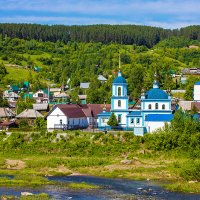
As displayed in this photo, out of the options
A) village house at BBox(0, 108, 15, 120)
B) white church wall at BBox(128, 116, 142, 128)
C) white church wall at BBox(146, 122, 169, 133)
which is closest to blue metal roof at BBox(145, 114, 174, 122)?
white church wall at BBox(146, 122, 169, 133)

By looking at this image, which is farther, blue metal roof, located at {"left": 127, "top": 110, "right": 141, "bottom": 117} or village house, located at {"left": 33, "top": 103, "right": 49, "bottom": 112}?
village house, located at {"left": 33, "top": 103, "right": 49, "bottom": 112}

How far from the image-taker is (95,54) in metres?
127

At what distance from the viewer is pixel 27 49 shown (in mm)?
136500

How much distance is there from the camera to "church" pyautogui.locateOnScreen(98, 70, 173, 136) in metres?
56.3

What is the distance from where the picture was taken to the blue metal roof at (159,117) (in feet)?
184

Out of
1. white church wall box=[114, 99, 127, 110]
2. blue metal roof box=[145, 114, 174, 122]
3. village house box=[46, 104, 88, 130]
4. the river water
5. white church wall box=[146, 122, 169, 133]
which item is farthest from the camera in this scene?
village house box=[46, 104, 88, 130]

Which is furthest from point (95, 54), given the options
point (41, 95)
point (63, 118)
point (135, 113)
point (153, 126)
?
point (153, 126)

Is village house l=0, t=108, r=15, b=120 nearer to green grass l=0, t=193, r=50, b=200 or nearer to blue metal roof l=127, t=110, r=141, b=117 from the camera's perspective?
blue metal roof l=127, t=110, r=141, b=117

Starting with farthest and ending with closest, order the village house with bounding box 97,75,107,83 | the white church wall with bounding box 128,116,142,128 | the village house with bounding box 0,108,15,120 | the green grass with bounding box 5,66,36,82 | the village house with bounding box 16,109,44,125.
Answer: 1. the green grass with bounding box 5,66,36,82
2. the village house with bounding box 97,75,107,83
3. the village house with bounding box 0,108,15,120
4. the village house with bounding box 16,109,44,125
5. the white church wall with bounding box 128,116,142,128

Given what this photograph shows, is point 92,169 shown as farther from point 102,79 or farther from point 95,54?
point 95,54

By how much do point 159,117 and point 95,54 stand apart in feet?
237

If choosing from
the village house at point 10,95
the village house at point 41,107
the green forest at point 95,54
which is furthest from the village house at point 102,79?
the village house at point 41,107

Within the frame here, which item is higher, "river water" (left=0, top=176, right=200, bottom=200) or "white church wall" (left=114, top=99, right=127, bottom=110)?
"white church wall" (left=114, top=99, right=127, bottom=110)

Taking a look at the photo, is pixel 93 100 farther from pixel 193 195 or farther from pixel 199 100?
pixel 193 195
